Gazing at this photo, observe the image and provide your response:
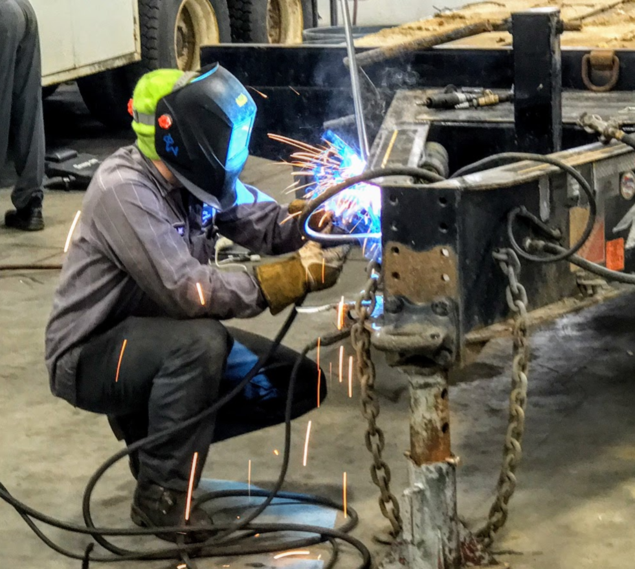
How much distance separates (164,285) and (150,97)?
52cm

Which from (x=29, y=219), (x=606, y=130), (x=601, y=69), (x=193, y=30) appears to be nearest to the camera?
(x=606, y=130)

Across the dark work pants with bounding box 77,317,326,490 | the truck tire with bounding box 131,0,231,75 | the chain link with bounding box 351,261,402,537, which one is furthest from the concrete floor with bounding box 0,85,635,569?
the truck tire with bounding box 131,0,231,75

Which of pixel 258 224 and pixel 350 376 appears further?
pixel 350 376

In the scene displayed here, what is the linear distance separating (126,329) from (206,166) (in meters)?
0.51

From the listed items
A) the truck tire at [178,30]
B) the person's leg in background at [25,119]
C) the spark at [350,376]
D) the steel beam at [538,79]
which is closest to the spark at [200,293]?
the steel beam at [538,79]

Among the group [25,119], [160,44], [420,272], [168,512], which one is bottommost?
[168,512]

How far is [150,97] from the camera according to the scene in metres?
2.99

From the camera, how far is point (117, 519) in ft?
10.7

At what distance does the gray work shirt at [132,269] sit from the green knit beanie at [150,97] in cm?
7

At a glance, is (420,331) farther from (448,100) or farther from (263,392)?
(448,100)

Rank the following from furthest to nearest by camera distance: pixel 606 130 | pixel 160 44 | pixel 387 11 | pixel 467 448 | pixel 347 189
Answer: pixel 387 11 → pixel 160 44 → pixel 467 448 → pixel 347 189 → pixel 606 130

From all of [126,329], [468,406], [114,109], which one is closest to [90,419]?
[126,329]

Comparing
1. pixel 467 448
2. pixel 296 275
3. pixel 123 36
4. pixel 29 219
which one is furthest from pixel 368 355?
pixel 123 36

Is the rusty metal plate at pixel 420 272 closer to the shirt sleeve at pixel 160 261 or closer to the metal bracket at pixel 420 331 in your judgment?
the metal bracket at pixel 420 331
